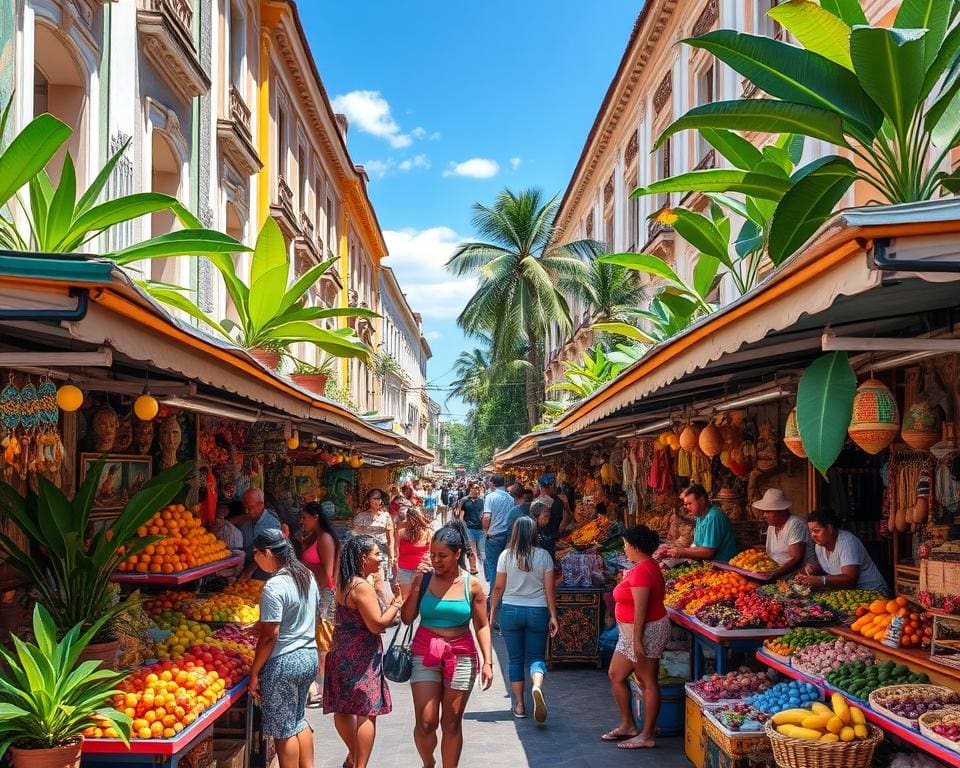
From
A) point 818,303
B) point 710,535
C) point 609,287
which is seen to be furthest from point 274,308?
point 609,287

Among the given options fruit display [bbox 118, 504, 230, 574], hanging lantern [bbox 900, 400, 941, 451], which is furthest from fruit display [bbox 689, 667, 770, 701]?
fruit display [bbox 118, 504, 230, 574]

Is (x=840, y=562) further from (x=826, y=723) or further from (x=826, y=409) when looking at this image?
(x=826, y=409)

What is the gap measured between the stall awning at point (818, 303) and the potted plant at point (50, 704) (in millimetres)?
3379

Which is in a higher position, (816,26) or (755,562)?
(816,26)

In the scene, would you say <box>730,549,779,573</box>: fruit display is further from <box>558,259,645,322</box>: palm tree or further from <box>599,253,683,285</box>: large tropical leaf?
<box>558,259,645,322</box>: palm tree

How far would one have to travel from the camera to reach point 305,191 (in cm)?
2159

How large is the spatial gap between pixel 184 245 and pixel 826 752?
506 centimetres

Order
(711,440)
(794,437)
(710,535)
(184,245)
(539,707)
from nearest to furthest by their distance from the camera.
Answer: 1. (794,437)
2. (184,245)
3. (539,707)
4. (711,440)
5. (710,535)

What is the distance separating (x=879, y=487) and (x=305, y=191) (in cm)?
1593

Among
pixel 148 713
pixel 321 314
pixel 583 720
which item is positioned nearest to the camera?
pixel 148 713

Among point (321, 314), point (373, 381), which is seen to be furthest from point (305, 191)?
point (373, 381)

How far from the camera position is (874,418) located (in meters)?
4.32

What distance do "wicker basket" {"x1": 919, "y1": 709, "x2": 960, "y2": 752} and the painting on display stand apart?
5482mm

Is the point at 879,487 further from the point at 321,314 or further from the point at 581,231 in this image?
the point at 581,231
